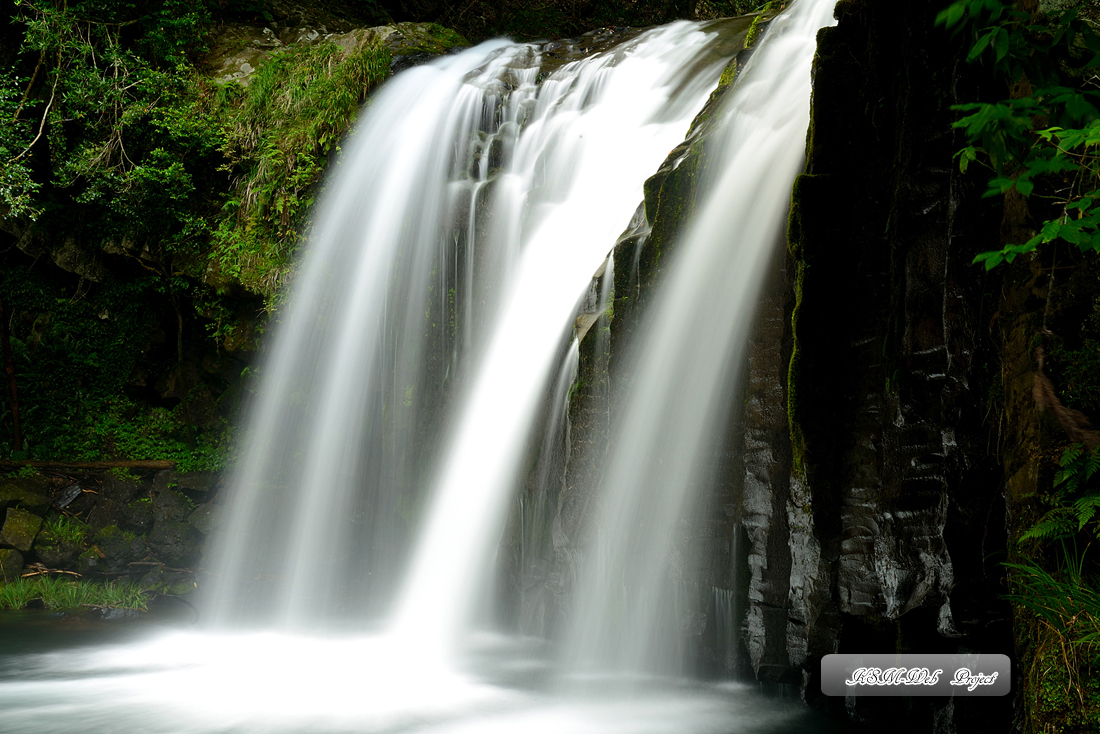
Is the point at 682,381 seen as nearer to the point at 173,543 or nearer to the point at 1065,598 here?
the point at 1065,598

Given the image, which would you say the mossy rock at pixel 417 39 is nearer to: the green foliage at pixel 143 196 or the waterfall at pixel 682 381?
the green foliage at pixel 143 196

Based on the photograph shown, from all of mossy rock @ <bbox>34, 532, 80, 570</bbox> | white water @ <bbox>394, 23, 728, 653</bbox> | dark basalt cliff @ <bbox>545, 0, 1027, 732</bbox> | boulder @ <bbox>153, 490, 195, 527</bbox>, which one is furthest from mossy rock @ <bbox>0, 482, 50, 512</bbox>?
dark basalt cliff @ <bbox>545, 0, 1027, 732</bbox>

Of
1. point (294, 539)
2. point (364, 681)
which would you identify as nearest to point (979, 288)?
point (364, 681)

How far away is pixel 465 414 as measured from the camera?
19.5ft

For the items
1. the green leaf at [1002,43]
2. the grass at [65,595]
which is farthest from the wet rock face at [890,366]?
the grass at [65,595]

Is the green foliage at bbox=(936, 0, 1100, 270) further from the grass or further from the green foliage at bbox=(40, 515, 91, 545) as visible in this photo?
the green foliage at bbox=(40, 515, 91, 545)

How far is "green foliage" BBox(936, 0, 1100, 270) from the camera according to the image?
2203mm

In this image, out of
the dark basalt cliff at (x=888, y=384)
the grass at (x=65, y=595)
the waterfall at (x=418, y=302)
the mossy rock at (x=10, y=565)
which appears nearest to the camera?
the dark basalt cliff at (x=888, y=384)

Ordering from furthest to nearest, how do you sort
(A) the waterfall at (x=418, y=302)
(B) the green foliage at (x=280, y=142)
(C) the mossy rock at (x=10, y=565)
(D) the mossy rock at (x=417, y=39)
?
(D) the mossy rock at (x=417, y=39) → (B) the green foliage at (x=280, y=142) → (C) the mossy rock at (x=10, y=565) → (A) the waterfall at (x=418, y=302)

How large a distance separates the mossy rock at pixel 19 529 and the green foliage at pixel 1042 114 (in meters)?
8.71

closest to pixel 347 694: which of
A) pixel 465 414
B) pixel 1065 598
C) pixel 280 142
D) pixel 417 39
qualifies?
pixel 465 414

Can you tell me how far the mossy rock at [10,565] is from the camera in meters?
7.17

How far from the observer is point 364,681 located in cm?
474

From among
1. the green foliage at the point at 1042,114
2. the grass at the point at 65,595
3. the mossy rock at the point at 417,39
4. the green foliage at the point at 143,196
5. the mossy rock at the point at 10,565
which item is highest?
the mossy rock at the point at 417,39
